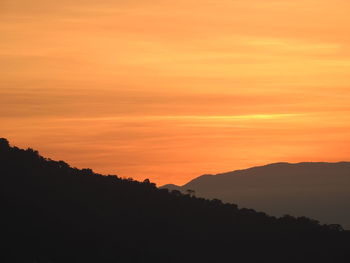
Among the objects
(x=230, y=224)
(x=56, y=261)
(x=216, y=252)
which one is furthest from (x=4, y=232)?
(x=230, y=224)

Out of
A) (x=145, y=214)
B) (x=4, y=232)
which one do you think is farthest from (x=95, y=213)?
(x=4, y=232)

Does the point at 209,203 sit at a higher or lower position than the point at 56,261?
higher

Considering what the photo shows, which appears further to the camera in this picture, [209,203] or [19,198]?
[209,203]

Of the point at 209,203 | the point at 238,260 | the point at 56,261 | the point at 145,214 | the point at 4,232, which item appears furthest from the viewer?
the point at 209,203

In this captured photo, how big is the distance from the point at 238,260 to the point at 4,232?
15.2m

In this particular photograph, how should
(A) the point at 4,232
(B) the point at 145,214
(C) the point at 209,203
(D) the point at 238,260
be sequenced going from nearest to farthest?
(A) the point at 4,232 → (D) the point at 238,260 → (B) the point at 145,214 → (C) the point at 209,203

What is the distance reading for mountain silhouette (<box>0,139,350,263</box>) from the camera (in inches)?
2721

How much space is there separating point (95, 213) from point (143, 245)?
18.9 feet

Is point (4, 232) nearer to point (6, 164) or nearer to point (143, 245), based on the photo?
point (143, 245)

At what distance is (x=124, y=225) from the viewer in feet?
251

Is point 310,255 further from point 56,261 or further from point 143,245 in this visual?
point 56,261

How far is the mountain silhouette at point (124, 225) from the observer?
69.1 meters

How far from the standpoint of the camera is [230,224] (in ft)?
274

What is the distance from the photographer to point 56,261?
64.4 meters
